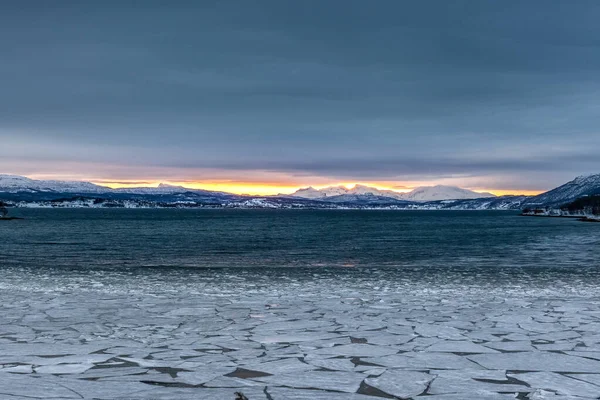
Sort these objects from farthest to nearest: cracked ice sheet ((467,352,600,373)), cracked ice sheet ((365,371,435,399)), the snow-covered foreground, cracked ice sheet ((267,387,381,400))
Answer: cracked ice sheet ((467,352,600,373)) → the snow-covered foreground → cracked ice sheet ((365,371,435,399)) → cracked ice sheet ((267,387,381,400))

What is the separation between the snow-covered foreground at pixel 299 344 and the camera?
6852 millimetres

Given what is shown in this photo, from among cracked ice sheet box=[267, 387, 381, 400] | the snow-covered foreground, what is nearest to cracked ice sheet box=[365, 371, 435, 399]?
the snow-covered foreground

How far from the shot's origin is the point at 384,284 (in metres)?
19.4

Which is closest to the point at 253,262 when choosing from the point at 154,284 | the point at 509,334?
the point at 154,284

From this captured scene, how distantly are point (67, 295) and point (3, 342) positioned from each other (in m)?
6.51

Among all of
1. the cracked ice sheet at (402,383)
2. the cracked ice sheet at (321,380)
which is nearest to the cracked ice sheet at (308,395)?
the cracked ice sheet at (321,380)

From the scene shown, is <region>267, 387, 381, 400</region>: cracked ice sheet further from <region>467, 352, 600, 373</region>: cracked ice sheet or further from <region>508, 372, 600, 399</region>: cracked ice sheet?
<region>467, 352, 600, 373</region>: cracked ice sheet

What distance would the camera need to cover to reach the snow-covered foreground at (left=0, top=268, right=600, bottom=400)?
6852 millimetres

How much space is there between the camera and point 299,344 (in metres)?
9.23

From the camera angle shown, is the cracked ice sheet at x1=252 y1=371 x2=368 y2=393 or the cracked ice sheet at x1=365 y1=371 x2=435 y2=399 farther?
the cracked ice sheet at x1=252 y1=371 x2=368 y2=393

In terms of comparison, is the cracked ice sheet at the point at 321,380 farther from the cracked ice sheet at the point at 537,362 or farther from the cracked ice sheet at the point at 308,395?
the cracked ice sheet at the point at 537,362

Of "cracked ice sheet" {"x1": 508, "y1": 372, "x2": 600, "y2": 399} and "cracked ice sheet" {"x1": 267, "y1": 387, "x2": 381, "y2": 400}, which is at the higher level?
"cracked ice sheet" {"x1": 508, "y1": 372, "x2": 600, "y2": 399}

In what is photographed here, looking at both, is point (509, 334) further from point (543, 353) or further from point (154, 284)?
point (154, 284)

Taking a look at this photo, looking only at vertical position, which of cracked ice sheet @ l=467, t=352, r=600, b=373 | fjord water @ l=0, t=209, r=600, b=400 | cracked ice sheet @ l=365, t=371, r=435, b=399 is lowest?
fjord water @ l=0, t=209, r=600, b=400
